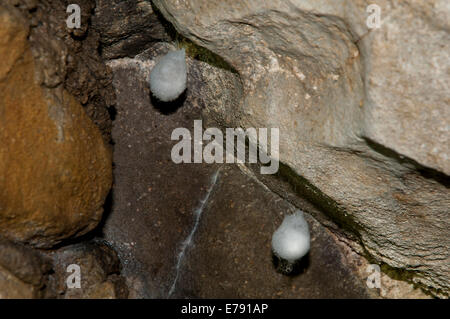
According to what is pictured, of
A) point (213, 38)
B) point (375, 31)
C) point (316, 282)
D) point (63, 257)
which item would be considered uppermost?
point (375, 31)

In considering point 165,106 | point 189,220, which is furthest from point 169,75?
point 189,220

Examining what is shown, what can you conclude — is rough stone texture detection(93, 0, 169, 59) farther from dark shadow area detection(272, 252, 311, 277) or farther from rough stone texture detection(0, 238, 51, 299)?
dark shadow area detection(272, 252, 311, 277)

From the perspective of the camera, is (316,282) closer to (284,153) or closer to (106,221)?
(284,153)

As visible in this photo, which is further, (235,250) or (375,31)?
(235,250)

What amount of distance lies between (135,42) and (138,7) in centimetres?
17

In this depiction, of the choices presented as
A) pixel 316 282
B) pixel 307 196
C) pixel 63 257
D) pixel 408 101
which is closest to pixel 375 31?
pixel 408 101

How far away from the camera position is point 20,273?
1.77 m

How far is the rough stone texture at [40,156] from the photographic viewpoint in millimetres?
1676

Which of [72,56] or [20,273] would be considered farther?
[72,56]

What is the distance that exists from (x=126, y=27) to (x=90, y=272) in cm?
96

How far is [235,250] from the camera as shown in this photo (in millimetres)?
2273

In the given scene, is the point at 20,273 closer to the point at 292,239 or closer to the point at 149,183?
the point at 149,183

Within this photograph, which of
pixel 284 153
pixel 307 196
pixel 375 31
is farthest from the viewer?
pixel 307 196

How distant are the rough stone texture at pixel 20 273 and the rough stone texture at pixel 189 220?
472 mm
